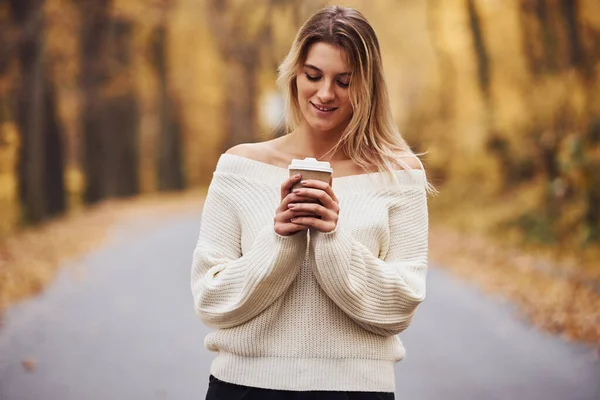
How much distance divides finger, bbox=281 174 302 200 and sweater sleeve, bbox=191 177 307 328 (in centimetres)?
14

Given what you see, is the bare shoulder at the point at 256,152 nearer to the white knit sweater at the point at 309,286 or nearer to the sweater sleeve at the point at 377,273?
the white knit sweater at the point at 309,286

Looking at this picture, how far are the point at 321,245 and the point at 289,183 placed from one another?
0.76 feet

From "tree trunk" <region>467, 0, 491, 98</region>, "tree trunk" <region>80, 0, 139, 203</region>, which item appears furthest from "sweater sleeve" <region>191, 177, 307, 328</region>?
"tree trunk" <region>80, 0, 139, 203</region>

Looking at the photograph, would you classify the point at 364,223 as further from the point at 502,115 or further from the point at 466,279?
the point at 502,115

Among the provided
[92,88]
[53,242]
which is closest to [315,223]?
[53,242]

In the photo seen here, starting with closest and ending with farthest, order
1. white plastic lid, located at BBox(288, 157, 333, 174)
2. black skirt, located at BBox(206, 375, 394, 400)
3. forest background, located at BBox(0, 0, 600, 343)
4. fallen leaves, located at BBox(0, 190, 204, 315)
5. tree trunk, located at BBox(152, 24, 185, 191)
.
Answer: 1. white plastic lid, located at BBox(288, 157, 333, 174)
2. black skirt, located at BBox(206, 375, 394, 400)
3. fallen leaves, located at BBox(0, 190, 204, 315)
4. forest background, located at BBox(0, 0, 600, 343)
5. tree trunk, located at BBox(152, 24, 185, 191)

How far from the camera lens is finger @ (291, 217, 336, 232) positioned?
2.36 m

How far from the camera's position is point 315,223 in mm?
2369

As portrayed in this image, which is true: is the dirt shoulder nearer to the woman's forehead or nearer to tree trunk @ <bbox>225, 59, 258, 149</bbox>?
the woman's forehead

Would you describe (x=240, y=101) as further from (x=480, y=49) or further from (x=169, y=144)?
(x=480, y=49)

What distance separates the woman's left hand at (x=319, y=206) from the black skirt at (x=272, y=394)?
1.79 feet

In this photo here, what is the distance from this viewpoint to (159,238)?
42.6 feet

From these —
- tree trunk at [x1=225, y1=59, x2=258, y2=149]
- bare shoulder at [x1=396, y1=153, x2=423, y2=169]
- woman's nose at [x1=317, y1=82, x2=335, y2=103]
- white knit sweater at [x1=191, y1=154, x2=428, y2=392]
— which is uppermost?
tree trunk at [x1=225, y1=59, x2=258, y2=149]

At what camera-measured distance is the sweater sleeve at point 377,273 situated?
2457 millimetres
